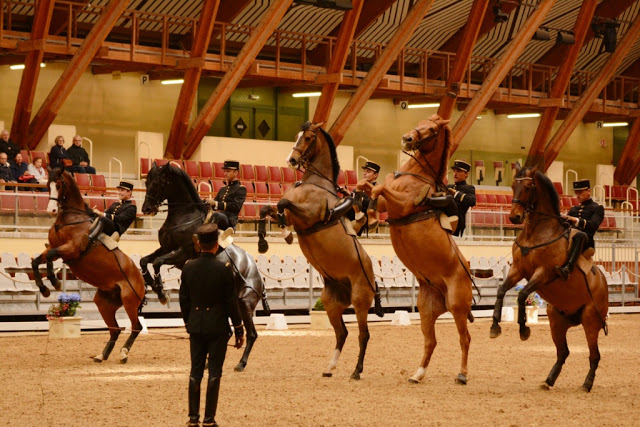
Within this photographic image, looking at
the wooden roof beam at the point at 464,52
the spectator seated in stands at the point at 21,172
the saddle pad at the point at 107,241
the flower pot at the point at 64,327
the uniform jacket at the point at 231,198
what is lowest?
the flower pot at the point at 64,327

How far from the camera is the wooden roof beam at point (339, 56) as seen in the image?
2811cm

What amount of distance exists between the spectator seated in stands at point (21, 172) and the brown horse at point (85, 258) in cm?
868

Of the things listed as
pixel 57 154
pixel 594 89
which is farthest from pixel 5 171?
pixel 594 89

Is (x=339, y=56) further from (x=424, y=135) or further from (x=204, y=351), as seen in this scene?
(x=204, y=351)

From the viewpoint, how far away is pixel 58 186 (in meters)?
13.1

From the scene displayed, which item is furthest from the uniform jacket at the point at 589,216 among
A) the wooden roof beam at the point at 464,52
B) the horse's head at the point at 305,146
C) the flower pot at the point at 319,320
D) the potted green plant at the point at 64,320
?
the wooden roof beam at the point at 464,52

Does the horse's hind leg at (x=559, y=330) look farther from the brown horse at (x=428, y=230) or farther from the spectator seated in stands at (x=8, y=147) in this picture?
the spectator seated in stands at (x=8, y=147)

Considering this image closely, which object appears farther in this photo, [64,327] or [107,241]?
[64,327]

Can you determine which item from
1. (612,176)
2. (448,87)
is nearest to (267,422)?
(448,87)

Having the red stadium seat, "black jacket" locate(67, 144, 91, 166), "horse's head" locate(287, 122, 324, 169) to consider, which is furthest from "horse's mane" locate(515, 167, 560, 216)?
the red stadium seat

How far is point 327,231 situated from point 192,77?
1583cm

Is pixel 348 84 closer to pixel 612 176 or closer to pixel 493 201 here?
pixel 493 201

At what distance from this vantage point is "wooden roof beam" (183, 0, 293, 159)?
1017 inches

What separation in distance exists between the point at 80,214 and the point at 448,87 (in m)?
19.9
